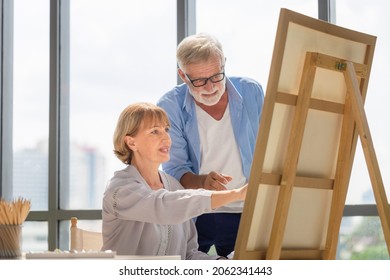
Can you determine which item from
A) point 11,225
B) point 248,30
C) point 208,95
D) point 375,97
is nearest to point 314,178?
point 208,95

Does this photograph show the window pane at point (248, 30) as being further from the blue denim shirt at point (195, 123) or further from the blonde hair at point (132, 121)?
the blonde hair at point (132, 121)

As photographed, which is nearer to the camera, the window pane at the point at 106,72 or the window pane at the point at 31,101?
the window pane at the point at 106,72

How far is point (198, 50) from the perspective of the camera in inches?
117

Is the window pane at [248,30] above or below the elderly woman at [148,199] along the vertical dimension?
above

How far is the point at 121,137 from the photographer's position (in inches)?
106

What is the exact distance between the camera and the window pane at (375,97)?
12.9 ft

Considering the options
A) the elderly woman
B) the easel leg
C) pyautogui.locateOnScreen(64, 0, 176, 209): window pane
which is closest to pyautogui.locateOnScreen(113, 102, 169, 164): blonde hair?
the elderly woman

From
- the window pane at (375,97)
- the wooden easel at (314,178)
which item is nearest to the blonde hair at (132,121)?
the wooden easel at (314,178)

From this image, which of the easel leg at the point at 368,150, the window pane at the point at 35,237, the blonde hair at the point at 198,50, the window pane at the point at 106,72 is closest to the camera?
the easel leg at the point at 368,150

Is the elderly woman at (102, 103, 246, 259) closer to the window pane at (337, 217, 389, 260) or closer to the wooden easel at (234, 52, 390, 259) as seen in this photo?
the wooden easel at (234, 52, 390, 259)

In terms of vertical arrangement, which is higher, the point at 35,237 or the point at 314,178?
the point at 314,178

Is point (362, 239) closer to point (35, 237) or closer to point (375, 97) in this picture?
point (375, 97)

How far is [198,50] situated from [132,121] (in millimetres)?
470

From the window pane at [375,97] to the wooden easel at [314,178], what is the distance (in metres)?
1.38
